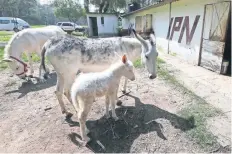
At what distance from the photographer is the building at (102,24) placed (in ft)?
66.2

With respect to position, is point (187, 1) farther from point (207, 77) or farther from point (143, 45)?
point (143, 45)

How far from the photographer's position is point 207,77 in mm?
5660

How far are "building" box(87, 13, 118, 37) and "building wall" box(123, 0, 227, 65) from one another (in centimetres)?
1070

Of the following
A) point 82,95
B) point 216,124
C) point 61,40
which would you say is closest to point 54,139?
point 82,95

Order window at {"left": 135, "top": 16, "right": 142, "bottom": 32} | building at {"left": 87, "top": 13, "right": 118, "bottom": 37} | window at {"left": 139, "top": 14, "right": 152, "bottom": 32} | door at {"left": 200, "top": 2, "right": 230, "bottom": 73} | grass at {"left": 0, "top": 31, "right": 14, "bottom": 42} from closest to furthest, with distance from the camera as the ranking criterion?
door at {"left": 200, "top": 2, "right": 230, "bottom": 73}, window at {"left": 139, "top": 14, "right": 152, "bottom": 32}, window at {"left": 135, "top": 16, "right": 142, "bottom": 32}, grass at {"left": 0, "top": 31, "right": 14, "bottom": 42}, building at {"left": 87, "top": 13, "right": 118, "bottom": 37}

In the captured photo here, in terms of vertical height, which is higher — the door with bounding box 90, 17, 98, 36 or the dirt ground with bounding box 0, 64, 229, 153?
the door with bounding box 90, 17, 98, 36

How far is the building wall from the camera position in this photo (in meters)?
6.94

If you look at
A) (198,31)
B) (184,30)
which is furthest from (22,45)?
(184,30)

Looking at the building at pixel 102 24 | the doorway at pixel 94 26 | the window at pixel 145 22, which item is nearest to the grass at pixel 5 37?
the building at pixel 102 24

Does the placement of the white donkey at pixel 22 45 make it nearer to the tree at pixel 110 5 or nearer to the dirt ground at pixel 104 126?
the dirt ground at pixel 104 126

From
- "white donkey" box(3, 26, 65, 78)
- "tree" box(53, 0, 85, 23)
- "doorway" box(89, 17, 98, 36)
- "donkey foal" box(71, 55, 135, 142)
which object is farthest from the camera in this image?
"tree" box(53, 0, 85, 23)

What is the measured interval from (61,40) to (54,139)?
1744mm

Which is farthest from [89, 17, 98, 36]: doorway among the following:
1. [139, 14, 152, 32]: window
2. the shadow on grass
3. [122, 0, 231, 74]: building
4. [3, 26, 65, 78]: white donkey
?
the shadow on grass

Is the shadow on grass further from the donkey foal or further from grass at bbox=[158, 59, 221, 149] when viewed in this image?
the donkey foal
